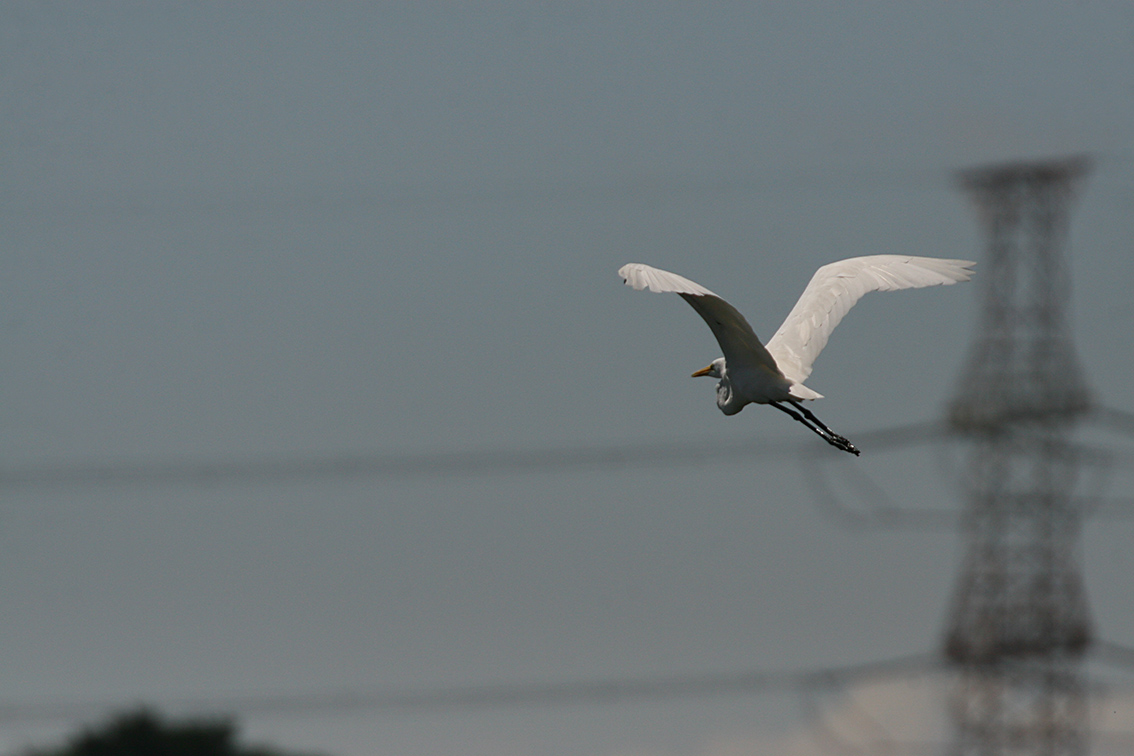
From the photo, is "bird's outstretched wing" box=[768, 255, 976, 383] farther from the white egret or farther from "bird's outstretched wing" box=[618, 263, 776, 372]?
"bird's outstretched wing" box=[618, 263, 776, 372]

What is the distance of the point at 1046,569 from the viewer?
2980 centimetres

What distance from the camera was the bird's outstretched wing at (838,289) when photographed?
49.7ft

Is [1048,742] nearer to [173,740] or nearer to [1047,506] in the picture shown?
[1047,506]

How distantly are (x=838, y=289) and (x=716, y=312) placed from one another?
8.51 feet

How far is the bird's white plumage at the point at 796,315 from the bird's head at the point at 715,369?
0.64 meters

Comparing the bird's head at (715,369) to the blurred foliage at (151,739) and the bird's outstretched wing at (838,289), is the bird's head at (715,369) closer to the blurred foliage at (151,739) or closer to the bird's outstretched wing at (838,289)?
the bird's outstretched wing at (838,289)

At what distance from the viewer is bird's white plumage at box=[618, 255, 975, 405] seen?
13.4m

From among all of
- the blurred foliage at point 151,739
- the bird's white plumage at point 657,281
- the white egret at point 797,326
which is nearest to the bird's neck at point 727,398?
the white egret at point 797,326

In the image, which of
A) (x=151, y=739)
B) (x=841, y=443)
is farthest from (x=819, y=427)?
(x=151, y=739)

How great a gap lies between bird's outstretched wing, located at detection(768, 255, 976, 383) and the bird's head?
2.05 ft

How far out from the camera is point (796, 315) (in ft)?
51.3

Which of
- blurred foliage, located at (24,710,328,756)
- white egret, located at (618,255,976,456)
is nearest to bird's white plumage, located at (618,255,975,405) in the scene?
white egret, located at (618,255,976,456)

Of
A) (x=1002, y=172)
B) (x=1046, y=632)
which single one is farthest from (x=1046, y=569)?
(x=1002, y=172)

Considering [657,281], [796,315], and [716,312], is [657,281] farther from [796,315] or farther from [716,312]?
[796,315]
